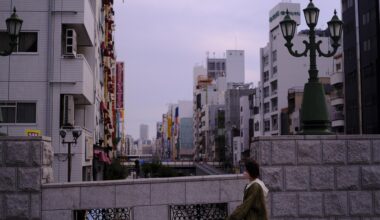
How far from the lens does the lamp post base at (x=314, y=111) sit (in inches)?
454

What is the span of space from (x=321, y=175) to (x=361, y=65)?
45005 mm

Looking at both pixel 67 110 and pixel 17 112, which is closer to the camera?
pixel 17 112

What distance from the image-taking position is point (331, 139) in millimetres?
10875

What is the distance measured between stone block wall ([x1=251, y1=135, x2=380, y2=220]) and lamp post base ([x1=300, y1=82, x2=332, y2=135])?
2.28ft

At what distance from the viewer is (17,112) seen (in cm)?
2592

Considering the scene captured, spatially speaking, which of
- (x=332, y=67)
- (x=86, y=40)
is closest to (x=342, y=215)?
(x=86, y=40)

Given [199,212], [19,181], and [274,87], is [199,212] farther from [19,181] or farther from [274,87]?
[274,87]

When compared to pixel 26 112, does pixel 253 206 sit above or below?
below

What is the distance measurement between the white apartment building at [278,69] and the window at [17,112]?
181ft

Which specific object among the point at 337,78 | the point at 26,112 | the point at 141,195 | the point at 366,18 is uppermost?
the point at 366,18

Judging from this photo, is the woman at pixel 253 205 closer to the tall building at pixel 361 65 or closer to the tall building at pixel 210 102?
the tall building at pixel 361 65

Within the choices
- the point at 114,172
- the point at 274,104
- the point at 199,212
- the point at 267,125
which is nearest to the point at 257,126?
the point at 267,125

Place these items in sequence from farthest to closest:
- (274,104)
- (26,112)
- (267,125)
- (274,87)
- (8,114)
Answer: (267,125), (274,87), (274,104), (26,112), (8,114)

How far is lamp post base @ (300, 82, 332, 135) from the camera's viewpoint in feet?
37.8
